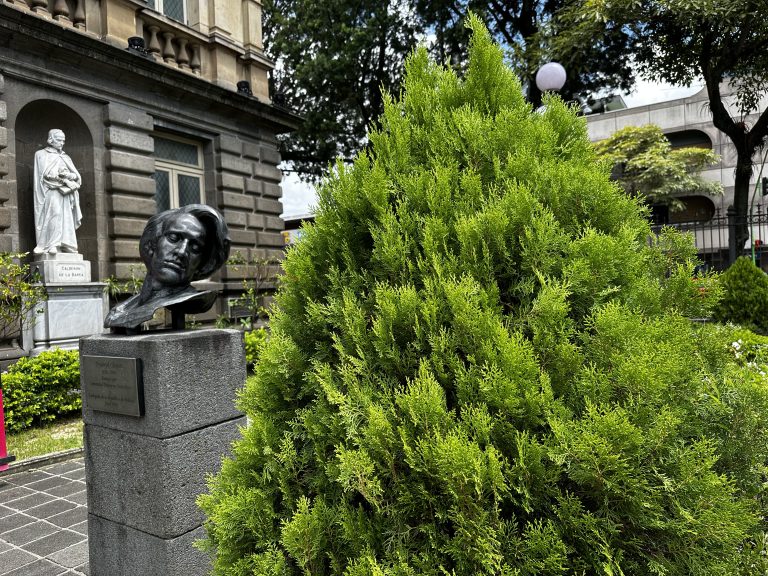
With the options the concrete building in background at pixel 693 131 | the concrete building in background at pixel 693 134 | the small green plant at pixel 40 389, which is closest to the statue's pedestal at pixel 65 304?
the small green plant at pixel 40 389

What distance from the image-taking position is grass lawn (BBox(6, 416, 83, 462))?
21.7 ft

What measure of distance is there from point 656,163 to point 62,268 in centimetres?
3202

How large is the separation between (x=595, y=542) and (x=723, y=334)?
3.48 feet

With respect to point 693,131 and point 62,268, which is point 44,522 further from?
point 693,131

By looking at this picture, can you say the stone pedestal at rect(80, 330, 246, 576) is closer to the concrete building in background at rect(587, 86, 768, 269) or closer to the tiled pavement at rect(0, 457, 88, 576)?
the tiled pavement at rect(0, 457, 88, 576)

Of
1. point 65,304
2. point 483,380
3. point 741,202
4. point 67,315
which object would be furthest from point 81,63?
point 741,202

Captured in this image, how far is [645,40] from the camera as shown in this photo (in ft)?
48.6

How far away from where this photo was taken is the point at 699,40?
1340 centimetres

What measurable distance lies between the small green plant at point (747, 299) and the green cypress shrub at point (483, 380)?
10132 mm

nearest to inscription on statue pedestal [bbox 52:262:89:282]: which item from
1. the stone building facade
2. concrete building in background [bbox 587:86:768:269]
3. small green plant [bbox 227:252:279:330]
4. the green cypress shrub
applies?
the stone building facade

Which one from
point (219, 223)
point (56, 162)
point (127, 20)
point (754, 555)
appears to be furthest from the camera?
point (127, 20)

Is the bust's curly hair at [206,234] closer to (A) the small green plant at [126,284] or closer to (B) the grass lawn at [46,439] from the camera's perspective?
(B) the grass lawn at [46,439]

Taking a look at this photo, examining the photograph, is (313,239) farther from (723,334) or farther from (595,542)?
(723,334)

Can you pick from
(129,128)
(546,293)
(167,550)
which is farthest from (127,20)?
(546,293)
